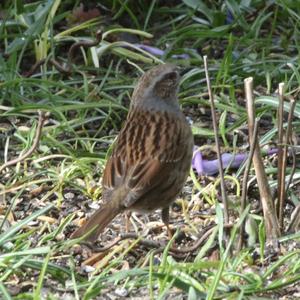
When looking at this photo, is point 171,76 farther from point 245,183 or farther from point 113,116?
point 245,183

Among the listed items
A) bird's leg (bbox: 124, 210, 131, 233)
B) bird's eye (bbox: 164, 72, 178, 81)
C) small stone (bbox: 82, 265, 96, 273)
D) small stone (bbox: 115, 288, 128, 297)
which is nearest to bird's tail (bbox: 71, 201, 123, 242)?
small stone (bbox: 82, 265, 96, 273)

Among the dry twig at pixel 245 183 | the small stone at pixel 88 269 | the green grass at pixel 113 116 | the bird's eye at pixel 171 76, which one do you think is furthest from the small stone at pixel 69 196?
the dry twig at pixel 245 183

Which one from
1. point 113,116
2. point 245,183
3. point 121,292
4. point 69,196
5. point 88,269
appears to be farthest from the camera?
point 113,116

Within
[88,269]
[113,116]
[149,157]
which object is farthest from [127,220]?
[113,116]

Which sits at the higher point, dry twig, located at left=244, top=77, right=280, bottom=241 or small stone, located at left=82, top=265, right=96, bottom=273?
dry twig, located at left=244, top=77, right=280, bottom=241

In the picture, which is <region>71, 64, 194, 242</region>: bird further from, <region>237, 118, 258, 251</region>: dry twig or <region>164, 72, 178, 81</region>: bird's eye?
<region>237, 118, 258, 251</region>: dry twig

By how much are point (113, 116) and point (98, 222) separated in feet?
4.91

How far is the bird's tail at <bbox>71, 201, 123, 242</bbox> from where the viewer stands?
484cm

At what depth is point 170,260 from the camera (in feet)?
15.0

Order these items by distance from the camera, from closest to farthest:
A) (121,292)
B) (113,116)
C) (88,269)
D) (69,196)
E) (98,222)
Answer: (121,292), (88,269), (98,222), (69,196), (113,116)

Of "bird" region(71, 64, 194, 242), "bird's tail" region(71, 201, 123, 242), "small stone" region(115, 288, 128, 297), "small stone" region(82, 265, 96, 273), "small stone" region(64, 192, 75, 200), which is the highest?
"bird" region(71, 64, 194, 242)

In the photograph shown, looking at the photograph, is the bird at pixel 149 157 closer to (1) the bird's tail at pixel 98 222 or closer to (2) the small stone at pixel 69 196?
(1) the bird's tail at pixel 98 222

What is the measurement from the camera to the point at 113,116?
6.34 meters

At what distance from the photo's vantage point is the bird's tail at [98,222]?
4.84 m
